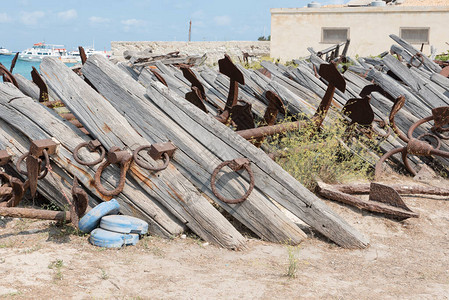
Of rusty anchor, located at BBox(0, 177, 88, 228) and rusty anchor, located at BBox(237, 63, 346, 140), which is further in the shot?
rusty anchor, located at BBox(237, 63, 346, 140)

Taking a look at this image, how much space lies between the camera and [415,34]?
750 inches

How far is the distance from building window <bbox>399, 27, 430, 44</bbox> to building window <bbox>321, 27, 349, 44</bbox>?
223cm

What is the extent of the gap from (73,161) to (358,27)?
1746 cm

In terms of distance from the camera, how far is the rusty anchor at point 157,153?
155 inches

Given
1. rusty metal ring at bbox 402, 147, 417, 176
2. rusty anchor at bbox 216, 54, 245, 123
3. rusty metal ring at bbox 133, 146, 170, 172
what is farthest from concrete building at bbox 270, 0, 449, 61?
rusty metal ring at bbox 133, 146, 170, 172

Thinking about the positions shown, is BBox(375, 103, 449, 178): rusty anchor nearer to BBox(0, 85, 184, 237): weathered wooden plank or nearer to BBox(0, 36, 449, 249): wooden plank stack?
BBox(0, 36, 449, 249): wooden plank stack

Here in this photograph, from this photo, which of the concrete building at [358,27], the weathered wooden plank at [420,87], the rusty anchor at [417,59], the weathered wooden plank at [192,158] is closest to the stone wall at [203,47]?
the concrete building at [358,27]

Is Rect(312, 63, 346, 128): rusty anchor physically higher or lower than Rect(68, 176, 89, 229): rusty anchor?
higher

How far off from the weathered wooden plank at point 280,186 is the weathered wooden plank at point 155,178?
442mm

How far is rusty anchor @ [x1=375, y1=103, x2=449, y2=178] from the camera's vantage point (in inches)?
220

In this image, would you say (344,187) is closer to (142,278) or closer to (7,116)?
(142,278)

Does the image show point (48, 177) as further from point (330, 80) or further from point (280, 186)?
point (330, 80)

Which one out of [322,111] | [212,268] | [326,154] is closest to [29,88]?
[322,111]

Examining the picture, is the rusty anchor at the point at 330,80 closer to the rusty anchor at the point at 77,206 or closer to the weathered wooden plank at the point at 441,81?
the rusty anchor at the point at 77,206
